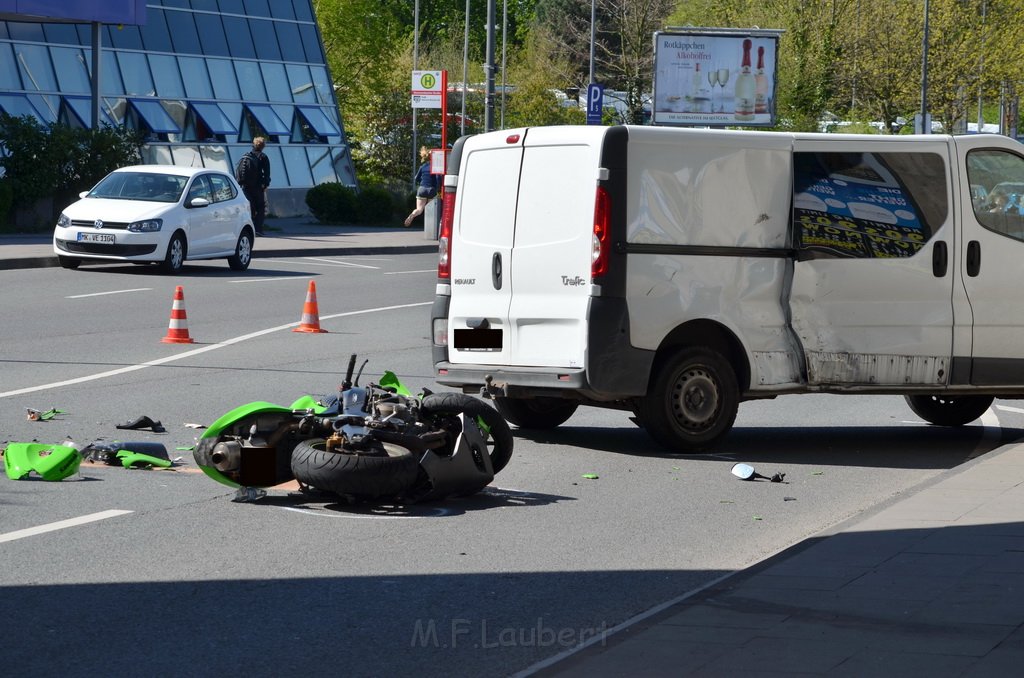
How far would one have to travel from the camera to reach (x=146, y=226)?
2298 cm

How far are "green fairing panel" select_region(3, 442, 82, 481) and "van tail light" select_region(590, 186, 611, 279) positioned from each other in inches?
128

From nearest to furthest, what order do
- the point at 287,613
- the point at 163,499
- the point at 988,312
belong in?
the point at 287,613 → the point at 163,499 → the point at 988,312

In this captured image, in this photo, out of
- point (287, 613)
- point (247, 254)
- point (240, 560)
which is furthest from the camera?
point (247, 254)

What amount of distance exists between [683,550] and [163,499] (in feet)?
8.85

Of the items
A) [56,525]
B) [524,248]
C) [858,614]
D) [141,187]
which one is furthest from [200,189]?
[858,614]

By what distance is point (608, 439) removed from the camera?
1066 cm

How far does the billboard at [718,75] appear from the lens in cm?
4984

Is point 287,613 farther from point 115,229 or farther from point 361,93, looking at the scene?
point 361,93

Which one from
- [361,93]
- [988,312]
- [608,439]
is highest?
[361,93]

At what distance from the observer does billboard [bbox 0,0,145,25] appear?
3189 centimetres

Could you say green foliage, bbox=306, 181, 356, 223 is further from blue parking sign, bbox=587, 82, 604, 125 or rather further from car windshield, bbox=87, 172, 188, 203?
car windshield, bbox=87, 172, 188, 203

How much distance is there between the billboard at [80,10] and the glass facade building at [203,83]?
0.75 m

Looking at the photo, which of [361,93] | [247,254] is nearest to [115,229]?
[247,254]

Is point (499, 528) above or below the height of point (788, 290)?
below
